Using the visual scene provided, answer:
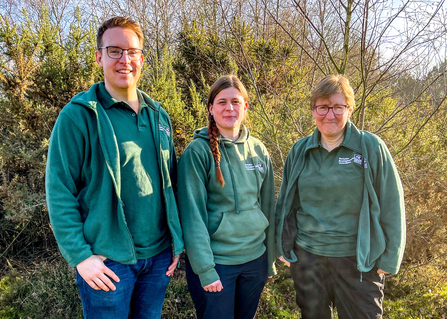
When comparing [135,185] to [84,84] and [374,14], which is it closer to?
[374,14]

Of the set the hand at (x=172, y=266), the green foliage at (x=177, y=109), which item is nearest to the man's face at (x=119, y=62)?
the hand at (x=172, y=266)

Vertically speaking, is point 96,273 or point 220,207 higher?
point 220,207

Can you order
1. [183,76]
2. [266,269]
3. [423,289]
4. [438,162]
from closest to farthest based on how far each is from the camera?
[266,269] → [423,289] → [438,162] → [183,76]

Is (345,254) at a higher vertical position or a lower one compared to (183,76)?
lower

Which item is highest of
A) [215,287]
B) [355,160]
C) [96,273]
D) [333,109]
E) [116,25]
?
[116,25]

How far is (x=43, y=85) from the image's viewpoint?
4613 mm

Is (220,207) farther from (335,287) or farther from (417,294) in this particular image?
(417,294)

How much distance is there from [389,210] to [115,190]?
177 centimetres

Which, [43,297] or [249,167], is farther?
[43,297]

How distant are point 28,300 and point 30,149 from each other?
2.11 m

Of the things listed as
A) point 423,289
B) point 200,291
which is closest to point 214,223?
point 200,291

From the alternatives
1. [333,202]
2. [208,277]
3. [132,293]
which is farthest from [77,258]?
[333,202]

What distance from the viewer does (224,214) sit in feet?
6.80

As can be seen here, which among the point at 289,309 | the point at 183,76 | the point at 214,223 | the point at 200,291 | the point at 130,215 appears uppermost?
the point at 183,76
